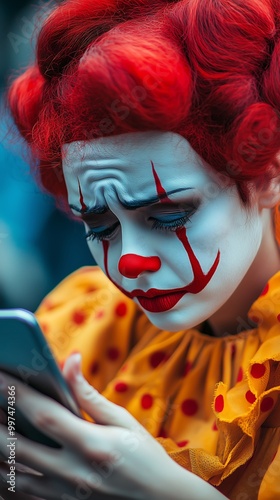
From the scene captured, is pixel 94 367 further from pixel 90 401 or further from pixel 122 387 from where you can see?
pixel 90 401

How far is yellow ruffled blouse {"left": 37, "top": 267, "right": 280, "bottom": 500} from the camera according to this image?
0.90 metres

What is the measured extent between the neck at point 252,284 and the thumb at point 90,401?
0.28 meters

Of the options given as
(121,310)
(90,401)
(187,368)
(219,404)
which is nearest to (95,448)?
(90,401)

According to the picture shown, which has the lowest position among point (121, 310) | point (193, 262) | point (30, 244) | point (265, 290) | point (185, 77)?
point (30, 244)

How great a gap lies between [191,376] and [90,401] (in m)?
0.25

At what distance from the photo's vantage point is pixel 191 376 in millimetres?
1058

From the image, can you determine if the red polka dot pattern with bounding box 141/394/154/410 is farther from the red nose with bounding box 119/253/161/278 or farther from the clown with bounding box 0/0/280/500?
the red nose with bounding box 119/253/161/278

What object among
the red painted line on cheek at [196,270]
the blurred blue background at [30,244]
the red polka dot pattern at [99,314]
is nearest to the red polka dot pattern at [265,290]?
the red painted line on cheek at [196,270]

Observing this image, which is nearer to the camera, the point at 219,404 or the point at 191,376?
the point at 219,404

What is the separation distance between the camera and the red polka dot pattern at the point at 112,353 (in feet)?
3.82

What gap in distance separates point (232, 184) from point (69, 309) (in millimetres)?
470

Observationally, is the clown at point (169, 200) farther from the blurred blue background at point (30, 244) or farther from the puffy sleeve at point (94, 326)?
the blurred blue background at point (30, 244)

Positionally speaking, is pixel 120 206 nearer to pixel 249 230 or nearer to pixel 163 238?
pixel 163 238

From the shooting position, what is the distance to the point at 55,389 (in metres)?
0.84
